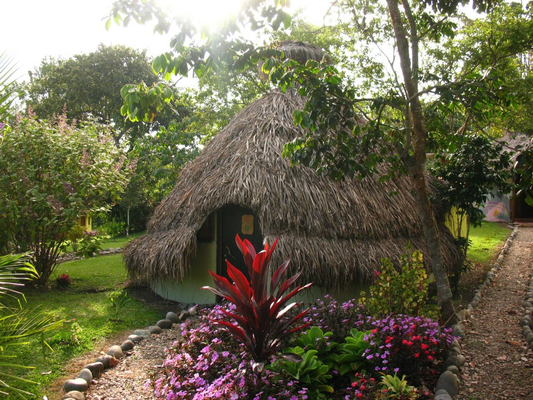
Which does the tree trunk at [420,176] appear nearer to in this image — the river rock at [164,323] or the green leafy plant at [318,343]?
the green leafy plant at [318,343]

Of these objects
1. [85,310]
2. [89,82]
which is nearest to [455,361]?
[85,310]

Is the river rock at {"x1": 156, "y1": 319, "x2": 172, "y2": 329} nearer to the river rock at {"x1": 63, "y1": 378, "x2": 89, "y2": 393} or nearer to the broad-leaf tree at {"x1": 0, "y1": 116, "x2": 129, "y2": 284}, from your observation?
the river rock at {"x1": 63, "y1": 378, "x2": 89, "y2": 393}

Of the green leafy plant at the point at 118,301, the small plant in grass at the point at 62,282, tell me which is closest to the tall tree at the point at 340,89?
the green leafy plant at the point at 118,301

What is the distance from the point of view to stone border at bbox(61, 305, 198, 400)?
439 cm

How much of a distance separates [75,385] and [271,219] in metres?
3.48

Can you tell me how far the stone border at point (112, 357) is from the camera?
14.4 ft

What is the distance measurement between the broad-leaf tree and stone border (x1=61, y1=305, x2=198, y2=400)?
9.78 feet

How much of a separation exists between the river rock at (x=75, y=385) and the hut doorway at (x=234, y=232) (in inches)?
147

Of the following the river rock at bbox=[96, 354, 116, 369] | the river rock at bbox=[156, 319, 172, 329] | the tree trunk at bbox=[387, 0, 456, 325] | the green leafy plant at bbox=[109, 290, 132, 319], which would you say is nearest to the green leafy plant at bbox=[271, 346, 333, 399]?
the river rock at bbox=[96, 354, 116, 369]

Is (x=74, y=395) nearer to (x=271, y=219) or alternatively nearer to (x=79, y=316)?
(x=79, y=316)

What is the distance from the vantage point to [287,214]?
6863mm

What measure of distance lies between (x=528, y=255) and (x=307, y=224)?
8.12m

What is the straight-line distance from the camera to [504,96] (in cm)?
513

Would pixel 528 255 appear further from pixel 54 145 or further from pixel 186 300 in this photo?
pixel 54 145
